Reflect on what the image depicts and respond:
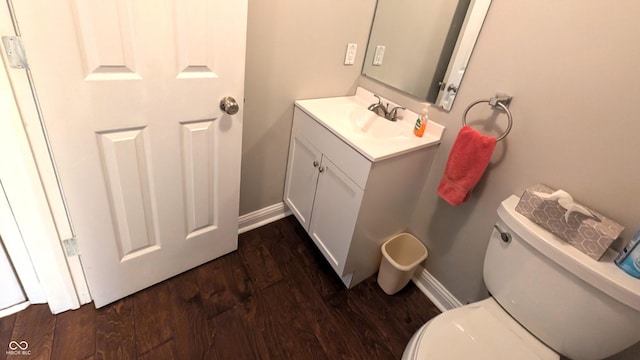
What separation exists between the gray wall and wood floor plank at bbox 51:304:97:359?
81 centimetres

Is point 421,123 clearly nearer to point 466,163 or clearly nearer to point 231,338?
point 466,163

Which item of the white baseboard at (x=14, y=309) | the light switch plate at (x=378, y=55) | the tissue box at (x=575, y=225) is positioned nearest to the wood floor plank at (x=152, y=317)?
the white baseboard at (x=14, y=309)

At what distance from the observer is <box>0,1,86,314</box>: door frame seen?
83 centimetres

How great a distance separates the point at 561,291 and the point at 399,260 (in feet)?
2.70

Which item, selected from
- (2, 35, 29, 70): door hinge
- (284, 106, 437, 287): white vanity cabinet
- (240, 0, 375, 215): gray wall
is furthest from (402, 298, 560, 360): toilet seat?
(2, 35, 29, 70): door hinge

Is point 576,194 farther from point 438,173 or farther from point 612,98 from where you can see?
point 438,173

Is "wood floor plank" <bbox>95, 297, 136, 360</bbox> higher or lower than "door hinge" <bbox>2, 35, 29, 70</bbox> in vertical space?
lower

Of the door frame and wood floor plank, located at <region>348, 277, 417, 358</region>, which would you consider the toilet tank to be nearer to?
wood floor plank, located at <region>348, 277, 417, 358</region>

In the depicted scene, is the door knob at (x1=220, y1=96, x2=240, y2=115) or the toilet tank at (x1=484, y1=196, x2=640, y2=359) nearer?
the toilet tank at (x1=484, y1=196, x2=640, y2=359)

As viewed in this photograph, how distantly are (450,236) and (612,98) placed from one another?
2.54 ft

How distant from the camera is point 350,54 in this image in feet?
5.19

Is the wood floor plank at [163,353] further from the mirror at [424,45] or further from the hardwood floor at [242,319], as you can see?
the mirror at [424,45]

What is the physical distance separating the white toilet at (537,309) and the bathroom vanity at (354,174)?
1.38 ft

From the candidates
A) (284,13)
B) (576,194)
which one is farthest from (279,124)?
(576,194)
